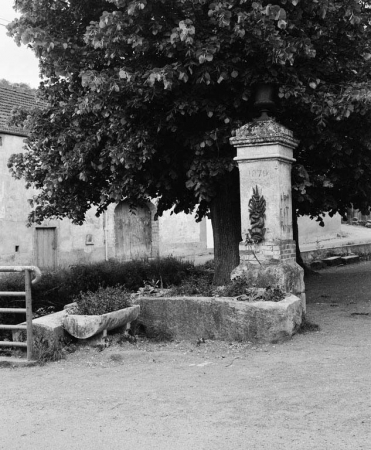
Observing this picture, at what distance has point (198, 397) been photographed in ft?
16.9

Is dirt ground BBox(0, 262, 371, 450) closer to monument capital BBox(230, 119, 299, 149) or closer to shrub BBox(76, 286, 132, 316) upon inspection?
shrub BBox(76, 286, 132, 316)

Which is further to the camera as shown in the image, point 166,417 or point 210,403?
point 210,403

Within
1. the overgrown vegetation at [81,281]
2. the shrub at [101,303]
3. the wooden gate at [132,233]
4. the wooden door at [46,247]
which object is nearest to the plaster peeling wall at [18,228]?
the wooden door at [46,247]

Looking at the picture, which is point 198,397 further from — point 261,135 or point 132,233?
point 132,233

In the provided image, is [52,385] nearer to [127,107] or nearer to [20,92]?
[127,107]

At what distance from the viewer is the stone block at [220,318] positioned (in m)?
7.17

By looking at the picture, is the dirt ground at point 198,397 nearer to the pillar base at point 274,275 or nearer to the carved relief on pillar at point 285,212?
the pillar base at point 274,275

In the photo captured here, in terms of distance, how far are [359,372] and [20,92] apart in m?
19.8

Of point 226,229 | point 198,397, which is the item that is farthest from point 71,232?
point 198,397

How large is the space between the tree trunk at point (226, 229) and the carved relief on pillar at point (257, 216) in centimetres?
228

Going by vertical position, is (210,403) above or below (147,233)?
below

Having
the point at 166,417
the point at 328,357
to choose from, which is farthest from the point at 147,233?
the point at 166,417

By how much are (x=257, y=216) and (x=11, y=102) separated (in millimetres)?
15495

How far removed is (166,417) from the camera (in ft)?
15.2
